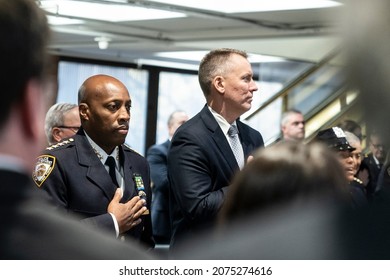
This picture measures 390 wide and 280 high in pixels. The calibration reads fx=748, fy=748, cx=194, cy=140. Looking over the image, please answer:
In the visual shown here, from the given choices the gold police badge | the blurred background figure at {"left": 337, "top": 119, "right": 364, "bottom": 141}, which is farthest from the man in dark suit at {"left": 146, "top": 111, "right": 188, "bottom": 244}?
the blurred background figure at {"left": 337, "top": 119, "right": 364, "bottom": 141}

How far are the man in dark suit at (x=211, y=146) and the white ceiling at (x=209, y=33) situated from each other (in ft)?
→ 12.8

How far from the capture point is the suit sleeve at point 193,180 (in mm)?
1741

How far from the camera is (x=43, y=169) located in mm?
1633

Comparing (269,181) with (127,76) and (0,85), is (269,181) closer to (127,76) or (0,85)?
(0,85)

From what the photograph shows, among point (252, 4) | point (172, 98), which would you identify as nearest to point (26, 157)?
point (252, 4)

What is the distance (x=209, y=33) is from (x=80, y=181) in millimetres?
5516

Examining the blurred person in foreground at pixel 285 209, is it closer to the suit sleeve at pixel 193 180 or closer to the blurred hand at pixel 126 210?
the blurred hand at pixel 126 210

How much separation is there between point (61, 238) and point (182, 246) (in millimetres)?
1214

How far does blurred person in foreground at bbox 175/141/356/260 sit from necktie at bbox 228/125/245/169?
1.03 m

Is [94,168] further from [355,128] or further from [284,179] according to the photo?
[284,179]

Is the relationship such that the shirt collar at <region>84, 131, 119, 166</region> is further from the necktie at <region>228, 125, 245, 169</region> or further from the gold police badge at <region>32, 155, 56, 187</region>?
the necktie at <region>228, 125, 245, 169</region>

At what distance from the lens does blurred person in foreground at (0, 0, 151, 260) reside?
0.50m
